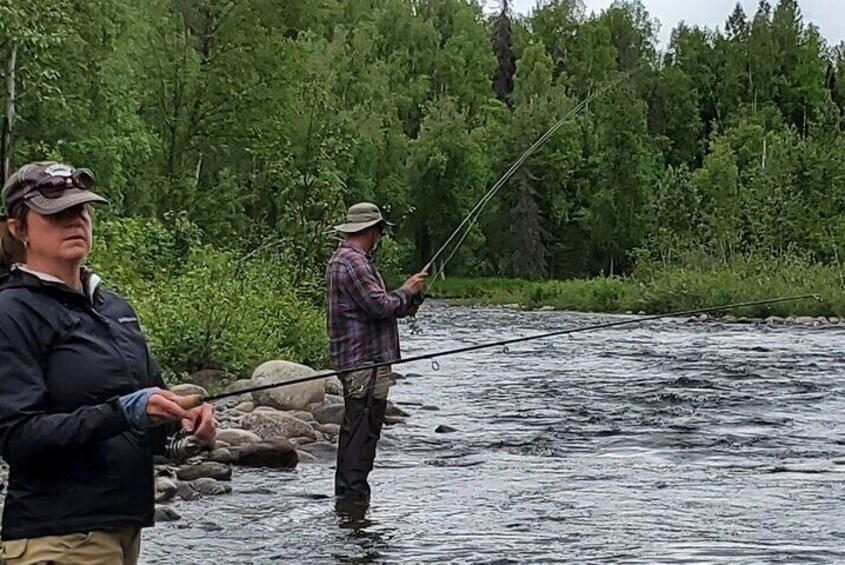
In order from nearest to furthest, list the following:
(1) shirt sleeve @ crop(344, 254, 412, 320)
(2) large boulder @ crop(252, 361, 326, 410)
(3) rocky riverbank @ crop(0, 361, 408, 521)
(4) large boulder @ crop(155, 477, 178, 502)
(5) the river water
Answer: (5) the river water
(1) shirt sleeve @ crop(344, 254, 412, 320)
(4) large boulder @ crop(155, 477, 178, 502)
(3) rocky riverbank @ crop(0, 361, 408, 521)
(2) large boulder @ crop(252, 361, 326, 410)

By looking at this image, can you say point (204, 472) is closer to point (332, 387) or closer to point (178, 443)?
point (332, 387)

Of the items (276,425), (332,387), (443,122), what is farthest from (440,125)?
(276,425)

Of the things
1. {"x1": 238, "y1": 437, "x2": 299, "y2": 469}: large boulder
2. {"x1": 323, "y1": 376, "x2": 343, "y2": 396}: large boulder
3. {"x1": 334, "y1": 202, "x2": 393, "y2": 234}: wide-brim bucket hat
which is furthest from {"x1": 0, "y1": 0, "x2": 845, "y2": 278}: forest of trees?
{"x1": 334, "y1": 202, "x2": 393, "y2": 234}: wide-brim bucket hat

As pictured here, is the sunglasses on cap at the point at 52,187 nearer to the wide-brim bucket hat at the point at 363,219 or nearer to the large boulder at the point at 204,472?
the wide-brim bucket hat at the point at 363,219

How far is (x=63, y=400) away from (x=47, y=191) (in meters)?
0.50

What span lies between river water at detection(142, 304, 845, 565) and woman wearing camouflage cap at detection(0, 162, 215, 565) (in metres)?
3.73

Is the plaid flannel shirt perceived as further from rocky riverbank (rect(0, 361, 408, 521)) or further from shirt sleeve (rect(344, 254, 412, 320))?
rocky riverbank (rect(0, 361, 408, 521))

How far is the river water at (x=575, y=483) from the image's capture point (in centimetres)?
727

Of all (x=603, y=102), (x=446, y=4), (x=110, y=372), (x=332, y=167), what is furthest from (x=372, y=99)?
(x=110, y=372)

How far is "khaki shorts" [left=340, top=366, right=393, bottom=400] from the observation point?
7684mm

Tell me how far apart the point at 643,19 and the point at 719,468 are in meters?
80.8

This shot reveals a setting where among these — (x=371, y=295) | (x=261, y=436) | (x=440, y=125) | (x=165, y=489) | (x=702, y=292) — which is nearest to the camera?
(x=371, y=295)

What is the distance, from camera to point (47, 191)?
3268 mm

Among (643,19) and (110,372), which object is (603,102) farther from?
(110,372)
